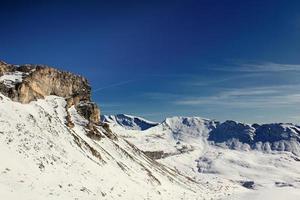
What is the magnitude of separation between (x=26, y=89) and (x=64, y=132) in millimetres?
17699

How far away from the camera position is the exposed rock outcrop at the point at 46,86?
89969 mm

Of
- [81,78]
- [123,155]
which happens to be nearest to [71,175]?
[123,155]

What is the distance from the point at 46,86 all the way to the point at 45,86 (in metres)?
0.69

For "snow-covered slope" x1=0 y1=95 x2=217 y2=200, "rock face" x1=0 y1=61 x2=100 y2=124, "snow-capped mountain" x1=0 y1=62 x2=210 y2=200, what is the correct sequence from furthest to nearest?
"rock face" x1=0 y1=61 x2=100 y2=124 < "snow-capped mountain" x1=0 y1=62 x2=210 y2=200 < "snow-covered slope" x1=0 y1=95 x2=217 y2=200

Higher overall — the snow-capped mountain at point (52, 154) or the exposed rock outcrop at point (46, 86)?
the exposed rock outcrop at point (46, 86)

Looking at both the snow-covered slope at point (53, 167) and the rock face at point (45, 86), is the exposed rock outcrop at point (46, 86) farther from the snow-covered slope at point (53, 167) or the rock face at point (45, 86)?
the snow-covered slope at point (53, 167)

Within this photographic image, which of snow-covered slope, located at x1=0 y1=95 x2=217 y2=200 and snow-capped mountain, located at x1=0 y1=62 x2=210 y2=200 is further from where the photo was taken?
snow-capped mountain, located at x1=0 y1=62 x2=210 y2=200

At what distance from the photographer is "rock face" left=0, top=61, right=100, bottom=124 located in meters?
89.9

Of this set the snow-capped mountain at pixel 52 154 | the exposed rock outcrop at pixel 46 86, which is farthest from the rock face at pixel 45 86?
the snow-capped mountain at pixel 52 154

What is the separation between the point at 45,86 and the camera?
376 ft

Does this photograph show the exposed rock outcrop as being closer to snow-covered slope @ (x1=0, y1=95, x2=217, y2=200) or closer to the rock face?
the rock face

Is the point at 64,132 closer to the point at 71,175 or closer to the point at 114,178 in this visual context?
the point at 114,178

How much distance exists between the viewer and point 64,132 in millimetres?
81125

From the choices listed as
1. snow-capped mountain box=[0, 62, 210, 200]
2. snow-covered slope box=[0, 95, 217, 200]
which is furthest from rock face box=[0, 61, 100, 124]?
snow-covered slope box=[0, 95, 217, 200]
